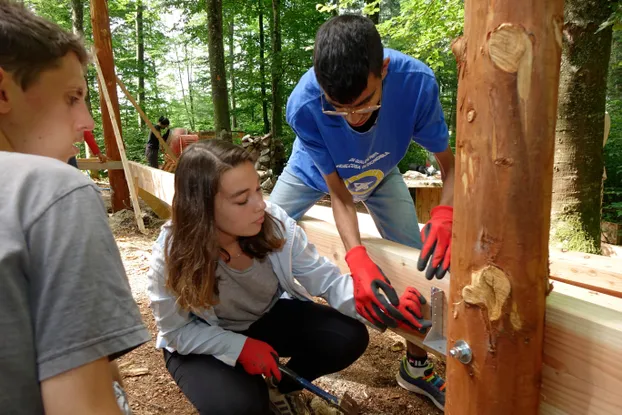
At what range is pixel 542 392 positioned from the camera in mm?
1050

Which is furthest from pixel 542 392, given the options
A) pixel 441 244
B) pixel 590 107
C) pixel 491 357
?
pixel 590 107

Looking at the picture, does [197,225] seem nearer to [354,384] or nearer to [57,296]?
[57,296]

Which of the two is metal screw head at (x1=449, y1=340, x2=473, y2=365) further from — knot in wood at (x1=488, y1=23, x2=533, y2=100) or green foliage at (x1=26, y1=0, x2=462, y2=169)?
green foliage at (x1=26, y1=0, x2=462, y2=169)

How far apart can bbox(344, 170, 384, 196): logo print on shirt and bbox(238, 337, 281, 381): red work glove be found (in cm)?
93

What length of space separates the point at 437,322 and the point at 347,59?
3.17 feet

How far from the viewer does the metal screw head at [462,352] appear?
1.04 metres

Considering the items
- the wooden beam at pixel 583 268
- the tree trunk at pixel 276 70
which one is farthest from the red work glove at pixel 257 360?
the tree trunk at pixel 276 70

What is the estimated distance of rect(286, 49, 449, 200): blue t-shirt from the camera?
1.90 meters

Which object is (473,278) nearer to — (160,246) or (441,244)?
(441,244)

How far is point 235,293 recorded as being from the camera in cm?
194

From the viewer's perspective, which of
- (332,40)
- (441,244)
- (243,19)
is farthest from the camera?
(243,19)

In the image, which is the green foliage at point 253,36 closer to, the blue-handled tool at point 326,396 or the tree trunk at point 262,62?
the tree trunk at point 262,62

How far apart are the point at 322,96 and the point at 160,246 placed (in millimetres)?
930

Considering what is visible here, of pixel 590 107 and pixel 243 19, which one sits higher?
pixel 243 19
